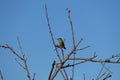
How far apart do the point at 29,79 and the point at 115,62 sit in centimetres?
114

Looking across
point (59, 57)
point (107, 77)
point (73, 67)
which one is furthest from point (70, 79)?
point (107, 77)

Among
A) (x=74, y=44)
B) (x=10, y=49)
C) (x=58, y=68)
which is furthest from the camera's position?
(x=10, y=49)

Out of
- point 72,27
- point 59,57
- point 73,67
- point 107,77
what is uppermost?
point 72,27

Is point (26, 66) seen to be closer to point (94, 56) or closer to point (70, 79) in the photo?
point (70, 79)

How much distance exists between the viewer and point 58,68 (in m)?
2.35

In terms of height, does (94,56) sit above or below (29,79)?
above

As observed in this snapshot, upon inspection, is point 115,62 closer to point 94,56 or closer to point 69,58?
point 94,56

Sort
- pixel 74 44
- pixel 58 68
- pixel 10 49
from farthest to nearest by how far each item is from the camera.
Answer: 1. pixel 10 49
2. pixel 74 44
3. pixel 58 68

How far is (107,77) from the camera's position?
2.45 metres

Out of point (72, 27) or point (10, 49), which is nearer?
point (72, 27)

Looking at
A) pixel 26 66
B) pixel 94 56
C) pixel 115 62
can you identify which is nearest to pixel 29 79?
pixel 26 66

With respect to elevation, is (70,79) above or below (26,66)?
below

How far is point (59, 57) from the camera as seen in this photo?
2412 mm

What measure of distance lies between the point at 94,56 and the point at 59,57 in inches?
18.4
